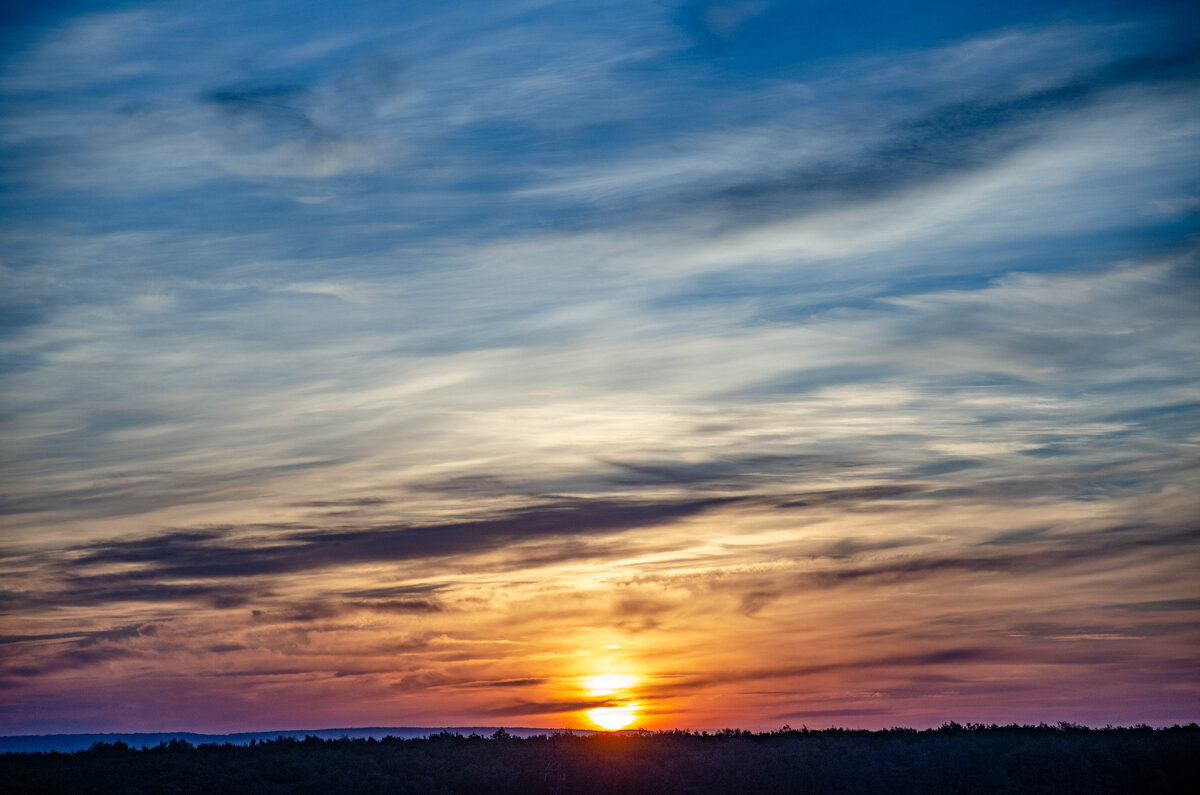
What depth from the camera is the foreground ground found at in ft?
113

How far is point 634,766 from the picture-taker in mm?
39281

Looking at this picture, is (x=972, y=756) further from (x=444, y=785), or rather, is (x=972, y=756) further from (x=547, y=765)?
(x=444, y=785)

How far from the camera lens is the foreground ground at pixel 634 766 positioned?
34312mm

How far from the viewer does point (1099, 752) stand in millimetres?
43281

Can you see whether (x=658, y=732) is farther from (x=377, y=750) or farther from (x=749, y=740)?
(x=377, y=750)

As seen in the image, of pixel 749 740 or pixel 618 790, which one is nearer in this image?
pixel 618 790

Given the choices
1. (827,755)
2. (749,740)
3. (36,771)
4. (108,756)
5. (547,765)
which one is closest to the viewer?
(36,771)

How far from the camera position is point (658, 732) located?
46.9m

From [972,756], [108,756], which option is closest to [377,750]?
[108,756]

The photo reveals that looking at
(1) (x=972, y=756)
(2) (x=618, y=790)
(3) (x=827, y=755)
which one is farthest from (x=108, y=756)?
(1) (x=972, y=756)

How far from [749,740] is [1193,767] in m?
17.6

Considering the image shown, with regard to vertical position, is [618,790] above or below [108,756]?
below

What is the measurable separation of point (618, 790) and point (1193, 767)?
78.1 ft

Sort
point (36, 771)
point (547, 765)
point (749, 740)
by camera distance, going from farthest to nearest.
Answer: point (749, 740) < point (547, 765) < point (36, 771)
